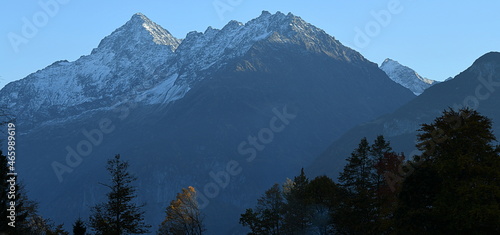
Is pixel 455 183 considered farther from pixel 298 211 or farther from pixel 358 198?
pixel 298 211

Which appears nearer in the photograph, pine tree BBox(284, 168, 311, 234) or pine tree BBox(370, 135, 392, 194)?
pine tree BBox(370, 135, 392, 194)

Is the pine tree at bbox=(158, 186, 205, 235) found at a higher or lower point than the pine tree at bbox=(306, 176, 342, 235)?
higher

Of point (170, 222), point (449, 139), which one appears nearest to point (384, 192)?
point (449, 139)

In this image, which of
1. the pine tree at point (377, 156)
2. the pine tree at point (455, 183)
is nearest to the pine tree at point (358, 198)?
the pine tree at point (377, 156)

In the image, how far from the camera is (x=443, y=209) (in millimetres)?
42031

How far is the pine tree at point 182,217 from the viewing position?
252 feet

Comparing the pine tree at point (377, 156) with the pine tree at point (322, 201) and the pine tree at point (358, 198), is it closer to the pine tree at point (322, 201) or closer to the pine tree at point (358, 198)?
the pine tree at point (358, 198)

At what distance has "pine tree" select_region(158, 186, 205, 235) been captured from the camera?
76.8 metres

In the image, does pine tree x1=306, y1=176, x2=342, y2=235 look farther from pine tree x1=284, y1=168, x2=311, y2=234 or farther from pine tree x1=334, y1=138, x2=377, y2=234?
pine tree x1=334, y1=138, x2=377, y2=234

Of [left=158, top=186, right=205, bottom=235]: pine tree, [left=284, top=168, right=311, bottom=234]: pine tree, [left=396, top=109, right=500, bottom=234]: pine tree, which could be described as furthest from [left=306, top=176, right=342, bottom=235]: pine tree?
[left=396, top=109, right=500, bottom=234]: pine tree

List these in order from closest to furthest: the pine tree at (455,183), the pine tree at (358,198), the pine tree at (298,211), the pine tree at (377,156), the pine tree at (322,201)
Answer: the pine tree at (455,183)
the pine tree at (358,198)
the pine tree at (377,156)
the pine tree at (322,201)
the pine tree at (298,211)

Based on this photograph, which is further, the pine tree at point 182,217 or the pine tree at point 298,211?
the pine tree at point 182,217

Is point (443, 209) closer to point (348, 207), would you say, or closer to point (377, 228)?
point (377, 228)

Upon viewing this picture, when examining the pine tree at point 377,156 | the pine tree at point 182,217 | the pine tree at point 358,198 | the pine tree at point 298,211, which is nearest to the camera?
the pine tree at point 358,198
